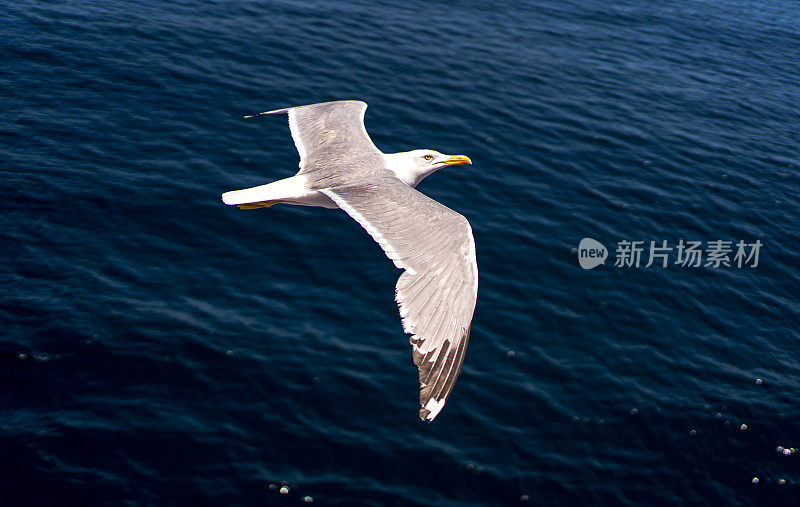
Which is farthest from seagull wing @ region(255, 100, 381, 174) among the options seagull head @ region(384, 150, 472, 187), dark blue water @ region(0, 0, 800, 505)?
dark blue water @ region(0, 0, 800, 505)

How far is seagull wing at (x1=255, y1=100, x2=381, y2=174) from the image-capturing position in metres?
17.4

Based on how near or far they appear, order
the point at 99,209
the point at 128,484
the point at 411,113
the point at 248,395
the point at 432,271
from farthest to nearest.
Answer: the point at 411,113, the point at 99,209, the point at 248,395, the point at 128,484, the point at 432,271

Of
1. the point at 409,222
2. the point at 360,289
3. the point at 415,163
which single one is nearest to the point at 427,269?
the point at 409,222

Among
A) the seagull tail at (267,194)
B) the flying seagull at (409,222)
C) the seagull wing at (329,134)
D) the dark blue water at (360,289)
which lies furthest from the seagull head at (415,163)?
the dark blue water at (360,289)

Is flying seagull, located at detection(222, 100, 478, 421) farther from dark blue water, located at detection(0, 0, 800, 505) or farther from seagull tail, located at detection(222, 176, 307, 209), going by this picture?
dark blue water, located at detection(0, 0, 800, 505)

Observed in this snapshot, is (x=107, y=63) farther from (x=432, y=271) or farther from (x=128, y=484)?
(x=432, y=271)

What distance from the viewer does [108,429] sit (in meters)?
18.2

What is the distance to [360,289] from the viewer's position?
76.6 feet

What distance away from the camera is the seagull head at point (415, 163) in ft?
54.9

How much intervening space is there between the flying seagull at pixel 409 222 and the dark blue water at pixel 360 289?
5.96 metres

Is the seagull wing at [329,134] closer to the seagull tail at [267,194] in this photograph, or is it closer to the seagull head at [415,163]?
the seagull head at [415,163]

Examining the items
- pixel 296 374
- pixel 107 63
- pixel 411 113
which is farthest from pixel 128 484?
pixel 107 63

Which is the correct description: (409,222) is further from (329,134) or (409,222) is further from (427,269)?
(329,134)

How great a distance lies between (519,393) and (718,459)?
5114mm
